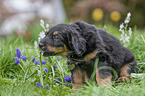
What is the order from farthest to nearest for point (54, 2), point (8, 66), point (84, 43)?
point (54, 2) → point (8, 66) → point (84, 43)

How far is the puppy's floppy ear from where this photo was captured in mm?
2869

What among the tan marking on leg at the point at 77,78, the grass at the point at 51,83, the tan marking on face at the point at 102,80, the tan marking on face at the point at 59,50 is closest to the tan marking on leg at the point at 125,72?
the grass at the point at 51,83

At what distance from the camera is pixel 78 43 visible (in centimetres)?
289

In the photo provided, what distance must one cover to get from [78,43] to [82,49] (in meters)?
0.10

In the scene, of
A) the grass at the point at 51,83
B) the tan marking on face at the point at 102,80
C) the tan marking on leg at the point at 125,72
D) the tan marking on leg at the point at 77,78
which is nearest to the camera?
the grass at the point at 51,83

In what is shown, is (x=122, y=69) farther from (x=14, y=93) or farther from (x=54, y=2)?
(x=54, y=2)

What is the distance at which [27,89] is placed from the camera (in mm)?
2752

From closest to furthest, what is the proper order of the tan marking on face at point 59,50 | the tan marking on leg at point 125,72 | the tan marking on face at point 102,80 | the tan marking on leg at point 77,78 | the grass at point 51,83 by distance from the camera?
the grass at point 51,83
the tan marking on face at point 59,50
the tan marking on face at point 102,80
the tan marking on leg at point 77,78
the tan marking on leg at point 125,72

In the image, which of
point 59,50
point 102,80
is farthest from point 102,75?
point 59,50

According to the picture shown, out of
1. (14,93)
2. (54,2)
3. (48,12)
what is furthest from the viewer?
(48,12)

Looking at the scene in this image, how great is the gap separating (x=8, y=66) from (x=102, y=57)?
1.84 m


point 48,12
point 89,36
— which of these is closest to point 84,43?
point 89,36

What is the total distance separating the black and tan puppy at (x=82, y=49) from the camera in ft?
9.41

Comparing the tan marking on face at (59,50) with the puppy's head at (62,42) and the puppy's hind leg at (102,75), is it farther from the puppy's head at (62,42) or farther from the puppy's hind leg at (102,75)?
the puppy's hind leg at (102,75)
